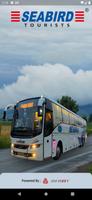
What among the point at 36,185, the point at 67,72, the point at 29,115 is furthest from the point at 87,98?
the point at 36,185

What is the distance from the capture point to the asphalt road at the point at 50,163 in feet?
15.2

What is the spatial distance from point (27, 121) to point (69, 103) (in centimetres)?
46

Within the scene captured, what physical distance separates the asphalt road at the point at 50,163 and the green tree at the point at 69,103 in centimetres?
44

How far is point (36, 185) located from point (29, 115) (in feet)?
3.11

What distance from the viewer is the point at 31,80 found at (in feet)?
15.3

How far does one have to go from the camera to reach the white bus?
482cm

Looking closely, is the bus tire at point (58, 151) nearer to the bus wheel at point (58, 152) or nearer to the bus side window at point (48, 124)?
the bus wheel at point (58, 152)

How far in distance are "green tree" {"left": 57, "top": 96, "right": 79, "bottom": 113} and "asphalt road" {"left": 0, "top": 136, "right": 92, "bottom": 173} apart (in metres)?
0.44

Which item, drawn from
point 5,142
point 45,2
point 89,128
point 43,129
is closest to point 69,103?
point 89,128

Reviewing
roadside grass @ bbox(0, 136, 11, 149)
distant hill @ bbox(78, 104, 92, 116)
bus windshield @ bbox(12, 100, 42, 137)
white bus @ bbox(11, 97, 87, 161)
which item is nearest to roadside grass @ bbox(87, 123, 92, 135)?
white bus @ bbox(11, 97, 87, 161)

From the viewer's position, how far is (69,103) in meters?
4.78
